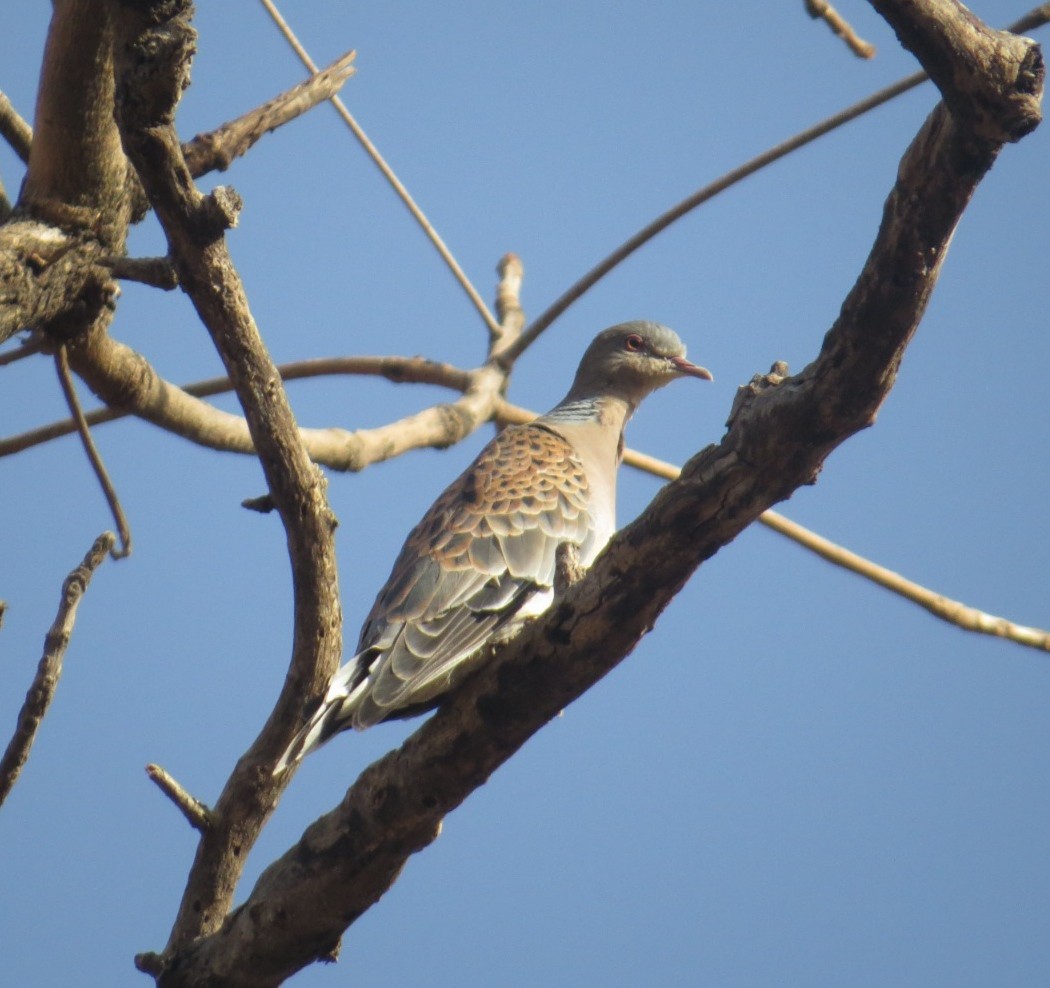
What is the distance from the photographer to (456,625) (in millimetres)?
4512

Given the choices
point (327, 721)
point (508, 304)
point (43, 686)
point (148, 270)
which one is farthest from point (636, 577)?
point (508, 304)

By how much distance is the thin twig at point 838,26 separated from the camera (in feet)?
14.6

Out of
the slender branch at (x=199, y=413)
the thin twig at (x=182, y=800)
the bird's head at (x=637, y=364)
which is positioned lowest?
the thin twig at (x=182, y=800)

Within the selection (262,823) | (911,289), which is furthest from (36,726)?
(911,289)

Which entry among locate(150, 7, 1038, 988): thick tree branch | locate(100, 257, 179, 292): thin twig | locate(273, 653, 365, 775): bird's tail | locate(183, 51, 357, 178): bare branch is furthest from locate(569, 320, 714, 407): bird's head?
locate(100, 257, 179, 292): thin twig

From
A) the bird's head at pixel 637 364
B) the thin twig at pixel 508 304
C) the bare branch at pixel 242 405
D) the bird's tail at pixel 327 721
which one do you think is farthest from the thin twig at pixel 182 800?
the bird's head at pixel 637 364

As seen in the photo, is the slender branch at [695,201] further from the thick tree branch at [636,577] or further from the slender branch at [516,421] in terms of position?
the thick tree branch at [636,577]

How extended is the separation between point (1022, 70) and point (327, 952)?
268cm

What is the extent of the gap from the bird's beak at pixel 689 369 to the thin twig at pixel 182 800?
3753 millimetres

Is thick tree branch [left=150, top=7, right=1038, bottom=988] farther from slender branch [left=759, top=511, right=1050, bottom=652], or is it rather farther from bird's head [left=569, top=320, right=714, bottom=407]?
bird's head [left=569, top=320, right=714, bottom=407]

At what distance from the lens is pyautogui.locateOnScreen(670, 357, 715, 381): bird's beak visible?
21.9 ft

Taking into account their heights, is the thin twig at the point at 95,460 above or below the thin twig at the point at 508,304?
below

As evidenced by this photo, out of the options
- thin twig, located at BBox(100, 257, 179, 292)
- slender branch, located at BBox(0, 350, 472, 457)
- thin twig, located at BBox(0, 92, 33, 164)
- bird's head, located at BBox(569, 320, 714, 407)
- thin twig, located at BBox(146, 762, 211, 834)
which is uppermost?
bird's head, located at BBox(569, 320, 714, 407)

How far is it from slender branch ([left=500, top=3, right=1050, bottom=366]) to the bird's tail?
1.94 metres
